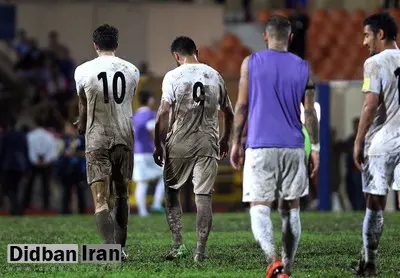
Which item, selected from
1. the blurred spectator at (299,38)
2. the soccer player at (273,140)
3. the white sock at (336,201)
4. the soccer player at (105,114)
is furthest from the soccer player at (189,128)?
the white sock at (336,201)

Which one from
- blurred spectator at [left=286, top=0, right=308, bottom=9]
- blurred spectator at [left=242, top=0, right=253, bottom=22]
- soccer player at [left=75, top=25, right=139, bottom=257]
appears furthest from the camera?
blurred spectator at [left=242, top=0, right=253, bottom=22]

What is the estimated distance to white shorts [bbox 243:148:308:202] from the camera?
11.4 m

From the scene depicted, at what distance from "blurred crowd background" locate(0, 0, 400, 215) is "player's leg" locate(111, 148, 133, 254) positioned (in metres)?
14.0

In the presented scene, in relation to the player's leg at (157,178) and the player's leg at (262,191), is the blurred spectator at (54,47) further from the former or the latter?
the player's leg at (262,191)

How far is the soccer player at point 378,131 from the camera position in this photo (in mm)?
11969

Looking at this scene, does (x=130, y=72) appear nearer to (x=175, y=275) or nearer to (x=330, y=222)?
(x=175, y=275)

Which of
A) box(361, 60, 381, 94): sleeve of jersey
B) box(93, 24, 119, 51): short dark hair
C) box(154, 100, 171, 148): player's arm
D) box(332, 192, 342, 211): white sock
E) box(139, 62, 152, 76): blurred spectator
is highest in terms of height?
box(93, 24, 119, 51): short dark hair

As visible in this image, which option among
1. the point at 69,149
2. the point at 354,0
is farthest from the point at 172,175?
the point at 354,0

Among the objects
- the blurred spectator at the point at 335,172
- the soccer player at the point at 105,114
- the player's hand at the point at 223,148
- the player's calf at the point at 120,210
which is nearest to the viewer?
the soccer player at the point at 105,114

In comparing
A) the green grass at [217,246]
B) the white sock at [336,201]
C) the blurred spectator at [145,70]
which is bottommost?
the white sock at [336,201]

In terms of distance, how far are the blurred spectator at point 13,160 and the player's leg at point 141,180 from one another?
3788 mm

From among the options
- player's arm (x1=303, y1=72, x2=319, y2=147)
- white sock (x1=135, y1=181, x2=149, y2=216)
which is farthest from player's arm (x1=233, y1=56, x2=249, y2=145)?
white sock (x1=135, y1=181, x2=149, y2=216)

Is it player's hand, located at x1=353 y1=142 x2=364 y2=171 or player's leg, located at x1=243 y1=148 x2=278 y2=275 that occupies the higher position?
player's hand, located at x1=353 y1=142 x2=364 y2=171

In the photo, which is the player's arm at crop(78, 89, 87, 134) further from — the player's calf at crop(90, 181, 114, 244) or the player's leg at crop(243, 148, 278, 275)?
the player's leg at crop(243, 148, 278, 275)
